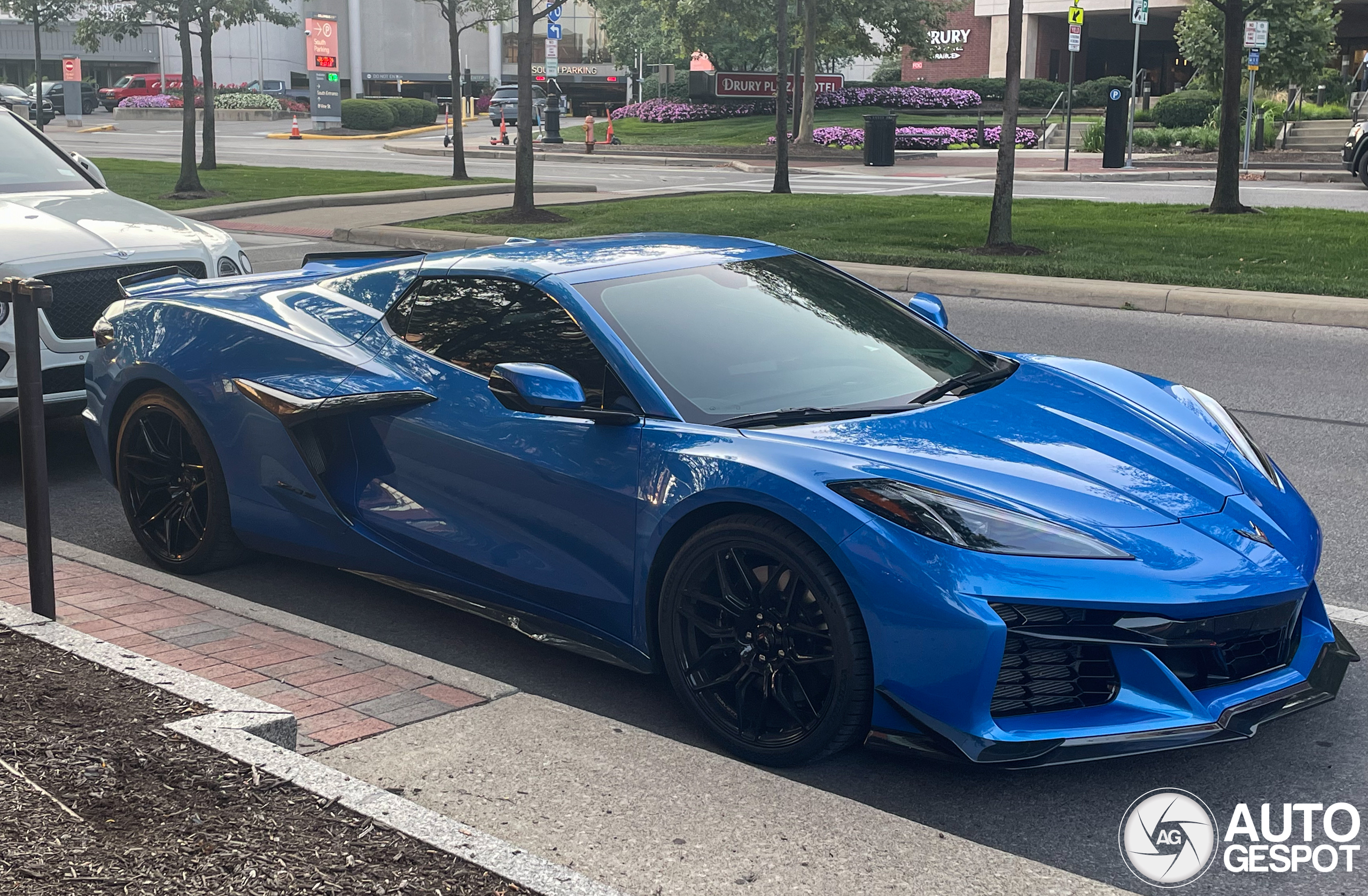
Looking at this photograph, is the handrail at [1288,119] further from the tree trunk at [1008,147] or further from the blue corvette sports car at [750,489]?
the blue corvette sports car at [750,489]

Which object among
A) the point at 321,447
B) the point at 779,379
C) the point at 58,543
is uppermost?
the point at 779,379

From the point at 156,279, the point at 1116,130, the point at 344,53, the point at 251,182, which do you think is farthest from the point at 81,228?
the point at 344,53

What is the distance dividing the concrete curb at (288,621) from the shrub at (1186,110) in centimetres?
3778

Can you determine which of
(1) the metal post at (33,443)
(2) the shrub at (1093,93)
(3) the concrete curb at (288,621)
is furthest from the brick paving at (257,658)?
(2) the shrub at (1093,93)

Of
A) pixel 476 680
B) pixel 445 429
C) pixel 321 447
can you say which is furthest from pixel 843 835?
pixel 321 447

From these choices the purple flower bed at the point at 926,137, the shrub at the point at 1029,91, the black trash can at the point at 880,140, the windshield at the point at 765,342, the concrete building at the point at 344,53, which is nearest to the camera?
the windshield at the point at 765,342

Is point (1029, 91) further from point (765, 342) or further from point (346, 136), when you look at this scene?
point (765, 342)

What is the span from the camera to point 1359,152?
2538cm

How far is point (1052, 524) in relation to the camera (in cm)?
362

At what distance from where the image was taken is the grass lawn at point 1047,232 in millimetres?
13961

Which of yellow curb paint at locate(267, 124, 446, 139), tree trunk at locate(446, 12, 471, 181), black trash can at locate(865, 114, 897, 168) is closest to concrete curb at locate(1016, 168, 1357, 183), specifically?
black trash can at locate(865, 114, 897, 168)

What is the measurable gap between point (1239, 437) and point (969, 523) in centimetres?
157

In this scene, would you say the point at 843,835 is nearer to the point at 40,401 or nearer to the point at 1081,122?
the point at 40,401

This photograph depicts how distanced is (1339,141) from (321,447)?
34.9m
